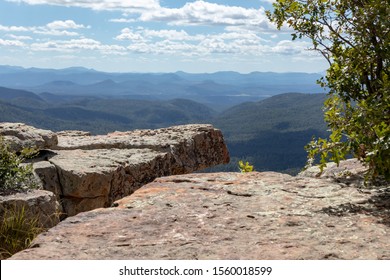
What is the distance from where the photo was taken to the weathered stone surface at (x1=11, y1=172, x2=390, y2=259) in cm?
549

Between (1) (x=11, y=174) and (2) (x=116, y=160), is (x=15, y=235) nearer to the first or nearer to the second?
(1) (x=11, y=174)

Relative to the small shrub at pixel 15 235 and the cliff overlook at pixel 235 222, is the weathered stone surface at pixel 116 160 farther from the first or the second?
the cliff overlook at pixel 235 222

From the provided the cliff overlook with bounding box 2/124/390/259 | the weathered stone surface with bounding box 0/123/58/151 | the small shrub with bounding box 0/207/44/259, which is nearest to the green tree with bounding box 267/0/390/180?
the cliff overlook with bounding box 2/124/390/259

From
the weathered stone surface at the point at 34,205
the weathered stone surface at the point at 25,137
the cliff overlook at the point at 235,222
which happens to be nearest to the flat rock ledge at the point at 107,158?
the weathered stone surface at the point at 25,137

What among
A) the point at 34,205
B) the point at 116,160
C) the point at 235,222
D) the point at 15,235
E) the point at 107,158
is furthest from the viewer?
the point at 107,158

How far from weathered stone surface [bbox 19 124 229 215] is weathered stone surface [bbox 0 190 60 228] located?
2692 mm

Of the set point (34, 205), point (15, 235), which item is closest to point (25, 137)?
point (34, 205)

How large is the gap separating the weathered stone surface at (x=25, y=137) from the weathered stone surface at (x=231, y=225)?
24.6ft

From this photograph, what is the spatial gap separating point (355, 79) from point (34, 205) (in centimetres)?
731

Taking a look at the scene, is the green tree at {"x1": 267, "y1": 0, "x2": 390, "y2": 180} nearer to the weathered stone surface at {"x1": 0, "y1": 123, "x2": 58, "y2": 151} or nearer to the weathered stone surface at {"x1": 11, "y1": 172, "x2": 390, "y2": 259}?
the weathered stone surface at {"x1": 11, "y1": 172, "x2": 390, "y2": 259}

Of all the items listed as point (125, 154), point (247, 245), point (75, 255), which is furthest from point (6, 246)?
point (125, 154)

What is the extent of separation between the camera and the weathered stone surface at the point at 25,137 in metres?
14.5

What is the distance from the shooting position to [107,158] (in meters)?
15.9

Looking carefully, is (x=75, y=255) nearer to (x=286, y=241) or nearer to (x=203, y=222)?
(x=203, y=222)
